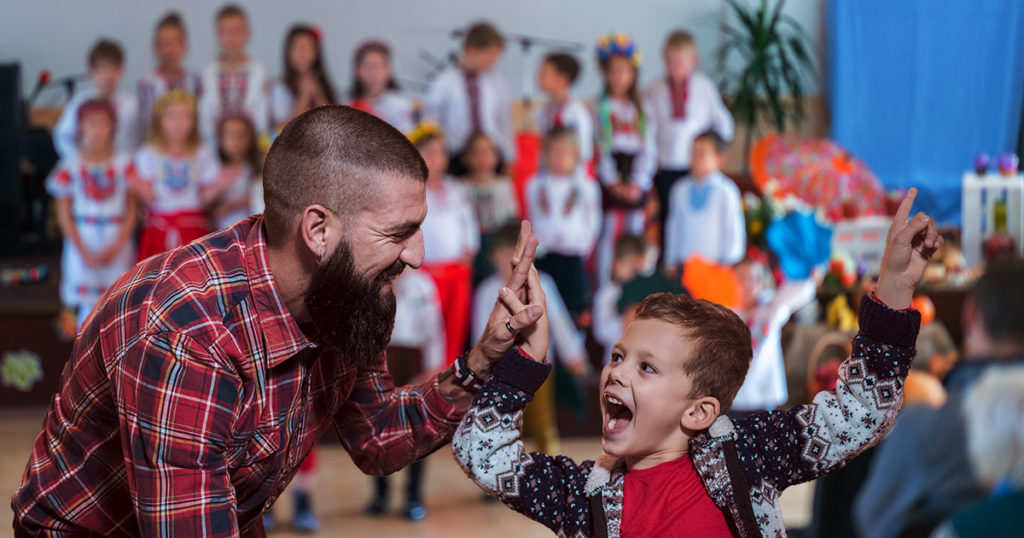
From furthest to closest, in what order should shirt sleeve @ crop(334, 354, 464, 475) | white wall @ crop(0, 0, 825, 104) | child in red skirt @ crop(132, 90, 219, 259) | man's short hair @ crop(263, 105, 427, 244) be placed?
1. white wall @ crop(0, 0, 825, 104)
2. child in red skirt @ crop(132, 90, 219, 259)
3. shirt sleeve @ crop(334, 354, 464, 475)
4. man's short hair @ crop(263, 105, 427, 244)

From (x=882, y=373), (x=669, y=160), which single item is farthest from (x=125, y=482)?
(x=669, y=160)

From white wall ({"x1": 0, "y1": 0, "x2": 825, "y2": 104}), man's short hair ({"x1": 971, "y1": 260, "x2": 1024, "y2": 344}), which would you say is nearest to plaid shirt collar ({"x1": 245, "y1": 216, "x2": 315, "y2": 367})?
man's short hair ({"x1": 971, "y1": 260, "x2": 1024, "y2": 344})

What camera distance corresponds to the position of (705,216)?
4895mm

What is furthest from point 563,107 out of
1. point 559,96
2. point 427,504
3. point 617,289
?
point 427,504

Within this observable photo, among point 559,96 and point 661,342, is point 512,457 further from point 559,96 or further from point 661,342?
point 559,96

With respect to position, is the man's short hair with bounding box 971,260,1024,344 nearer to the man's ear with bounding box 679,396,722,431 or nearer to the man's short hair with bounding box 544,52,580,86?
the man's ear with bounding box 679,396,722,431

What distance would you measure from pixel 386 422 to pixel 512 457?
31cm

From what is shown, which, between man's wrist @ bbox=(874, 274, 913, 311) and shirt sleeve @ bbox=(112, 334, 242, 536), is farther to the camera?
man's wrist @ bbox=(874, 274, 913, 311)

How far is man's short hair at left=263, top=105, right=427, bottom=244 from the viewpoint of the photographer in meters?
1.47

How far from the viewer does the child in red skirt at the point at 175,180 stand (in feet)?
15.8

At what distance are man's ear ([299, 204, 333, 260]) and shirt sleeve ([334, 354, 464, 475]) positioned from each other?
334 millimetres

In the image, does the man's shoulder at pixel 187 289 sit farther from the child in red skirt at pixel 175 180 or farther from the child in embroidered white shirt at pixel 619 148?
the child in embroidered white shirt at pixel 619 148

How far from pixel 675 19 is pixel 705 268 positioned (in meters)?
4.01

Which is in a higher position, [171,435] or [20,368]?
[171,435]
